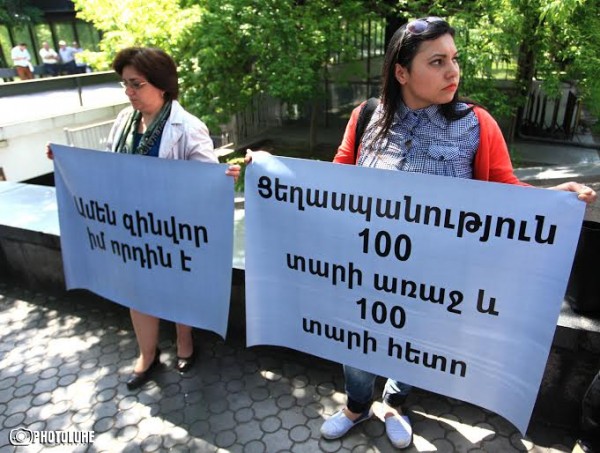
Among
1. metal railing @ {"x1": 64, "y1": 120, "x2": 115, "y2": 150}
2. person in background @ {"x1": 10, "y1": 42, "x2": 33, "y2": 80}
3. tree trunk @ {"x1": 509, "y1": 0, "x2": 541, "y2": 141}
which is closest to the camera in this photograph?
tree trunk @ {"x1": 509, "y1": 0, "x2": 541, "y2": 141}

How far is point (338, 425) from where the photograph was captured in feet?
8.34

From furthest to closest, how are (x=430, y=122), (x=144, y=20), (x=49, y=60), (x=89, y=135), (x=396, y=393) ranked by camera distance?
1. (x=49, y=60)
2. (x=89, y=135)
3. (x=144, y=20)
4. (x=396, y=393)
5. (x=430, y=122)

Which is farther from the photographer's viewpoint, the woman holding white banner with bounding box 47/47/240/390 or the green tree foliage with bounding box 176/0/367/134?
the green tree foliage with bounding box 176/0/367/134

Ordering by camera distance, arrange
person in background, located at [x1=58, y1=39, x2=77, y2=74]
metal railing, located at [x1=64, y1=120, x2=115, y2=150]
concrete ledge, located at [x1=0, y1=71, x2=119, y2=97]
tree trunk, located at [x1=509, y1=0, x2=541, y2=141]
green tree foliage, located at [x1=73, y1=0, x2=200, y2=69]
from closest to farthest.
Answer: tree trunk, located at [x1=509, y1=0, x2=541, y2=141]
green tree foliage, located at [x1=73, y1=0, x2=200, y2=69]
metal railing, located at [x1=64, y1=120, x2=115, y2=150]
concrete ledge, located at [x1=0, y1=71, x2=119, y2=97]
person in background, located at [x1=58, y1=39, x2=77, y2=74]

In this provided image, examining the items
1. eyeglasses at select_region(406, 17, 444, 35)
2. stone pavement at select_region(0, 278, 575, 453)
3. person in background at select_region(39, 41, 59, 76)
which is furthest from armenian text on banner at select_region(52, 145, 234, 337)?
person in background at select_region(39, 41, 59, 76)

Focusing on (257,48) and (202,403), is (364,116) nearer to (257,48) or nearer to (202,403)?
(202,403)

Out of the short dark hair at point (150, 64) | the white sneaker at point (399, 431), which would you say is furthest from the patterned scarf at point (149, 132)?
the white sneaker at point (399, 431)

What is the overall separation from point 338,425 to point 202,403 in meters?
0.82

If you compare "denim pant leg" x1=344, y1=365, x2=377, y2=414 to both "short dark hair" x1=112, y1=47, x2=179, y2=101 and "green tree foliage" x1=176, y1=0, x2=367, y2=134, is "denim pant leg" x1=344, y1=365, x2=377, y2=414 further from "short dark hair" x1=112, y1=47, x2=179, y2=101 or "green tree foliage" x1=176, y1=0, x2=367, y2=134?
"green tree foliage" x1=176, y1=0, x2=367, y2=134

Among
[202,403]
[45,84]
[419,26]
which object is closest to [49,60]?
[45,84]

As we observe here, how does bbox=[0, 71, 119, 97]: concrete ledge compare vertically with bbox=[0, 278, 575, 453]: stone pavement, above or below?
above

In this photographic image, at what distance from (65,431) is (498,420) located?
7.75 feet

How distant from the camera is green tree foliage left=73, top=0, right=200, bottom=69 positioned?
20.9 feet

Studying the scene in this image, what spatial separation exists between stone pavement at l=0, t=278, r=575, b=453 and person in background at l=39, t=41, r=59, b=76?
1876 centimetres
